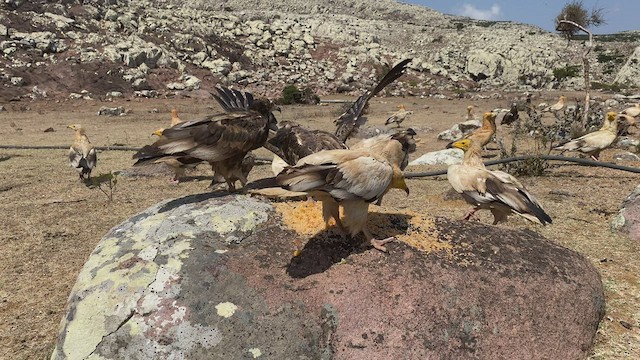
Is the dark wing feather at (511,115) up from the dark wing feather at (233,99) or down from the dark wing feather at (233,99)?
down

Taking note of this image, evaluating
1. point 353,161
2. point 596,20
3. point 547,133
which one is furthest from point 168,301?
point 596,20

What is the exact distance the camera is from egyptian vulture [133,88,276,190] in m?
4.21

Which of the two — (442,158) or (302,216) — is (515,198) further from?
(442,158)

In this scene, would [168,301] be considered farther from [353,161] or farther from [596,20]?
[596,20]

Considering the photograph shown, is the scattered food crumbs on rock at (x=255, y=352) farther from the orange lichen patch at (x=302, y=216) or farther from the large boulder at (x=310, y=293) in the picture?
the orange lichen patch at (x=302, y=216)

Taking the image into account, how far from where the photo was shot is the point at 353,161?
3506mm

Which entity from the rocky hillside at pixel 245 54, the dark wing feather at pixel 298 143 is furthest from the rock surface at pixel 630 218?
the rocky hillside at pixel 245 54

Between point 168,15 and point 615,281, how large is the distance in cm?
5151

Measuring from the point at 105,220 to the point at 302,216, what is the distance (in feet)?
16.5

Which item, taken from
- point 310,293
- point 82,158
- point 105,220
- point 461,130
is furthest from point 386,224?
point 461,130

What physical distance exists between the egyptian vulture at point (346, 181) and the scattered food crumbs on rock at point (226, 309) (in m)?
0.86

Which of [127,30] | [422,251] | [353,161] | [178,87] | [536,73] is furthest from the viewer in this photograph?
[536,73]

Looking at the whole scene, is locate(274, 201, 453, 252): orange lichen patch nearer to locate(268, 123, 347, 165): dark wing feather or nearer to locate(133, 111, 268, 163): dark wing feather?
locate(133, 111, 268, 163): dark wing feather

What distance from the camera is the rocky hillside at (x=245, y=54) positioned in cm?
3375
